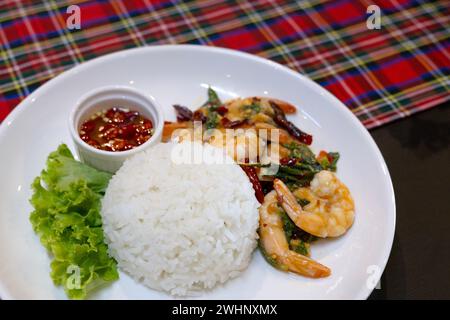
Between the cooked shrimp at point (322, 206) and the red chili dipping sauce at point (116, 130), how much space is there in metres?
0.88

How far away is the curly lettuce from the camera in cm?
268

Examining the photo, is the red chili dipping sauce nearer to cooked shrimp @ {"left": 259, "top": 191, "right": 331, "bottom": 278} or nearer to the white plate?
the white plate

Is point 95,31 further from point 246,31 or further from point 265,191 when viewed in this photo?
point 265,191

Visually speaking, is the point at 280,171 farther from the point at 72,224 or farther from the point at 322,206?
the point at 72,224

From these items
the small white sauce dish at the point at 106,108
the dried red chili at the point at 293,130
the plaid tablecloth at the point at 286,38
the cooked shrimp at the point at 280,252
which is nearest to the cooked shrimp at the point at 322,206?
the cooked shrimp at the point at 280,252

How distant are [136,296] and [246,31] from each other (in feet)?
8.38

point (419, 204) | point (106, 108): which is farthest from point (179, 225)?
point (419, 204)

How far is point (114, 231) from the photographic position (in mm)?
2787

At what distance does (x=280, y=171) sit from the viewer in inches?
125

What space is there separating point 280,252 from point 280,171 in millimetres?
550

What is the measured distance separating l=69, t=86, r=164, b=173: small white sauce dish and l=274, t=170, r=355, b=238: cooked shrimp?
0.83m

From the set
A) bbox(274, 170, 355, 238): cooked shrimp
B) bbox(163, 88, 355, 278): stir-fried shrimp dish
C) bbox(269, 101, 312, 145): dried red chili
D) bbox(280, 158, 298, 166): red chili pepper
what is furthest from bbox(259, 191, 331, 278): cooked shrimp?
bbox(269, 101, 312, 145): dried red chili

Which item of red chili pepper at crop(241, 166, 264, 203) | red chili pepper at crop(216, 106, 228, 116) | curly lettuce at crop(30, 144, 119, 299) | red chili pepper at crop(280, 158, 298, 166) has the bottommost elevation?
curly lettuce at crop(30, 144, 119, 299)

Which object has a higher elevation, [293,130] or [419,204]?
[293,130]
